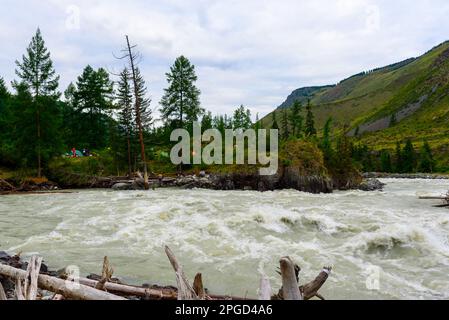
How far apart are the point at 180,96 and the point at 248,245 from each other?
1406 inches

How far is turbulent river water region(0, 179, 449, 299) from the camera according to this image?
793 cm

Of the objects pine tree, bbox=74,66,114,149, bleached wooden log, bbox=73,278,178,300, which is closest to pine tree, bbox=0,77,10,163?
pine tree, bbox=74,66,114,149

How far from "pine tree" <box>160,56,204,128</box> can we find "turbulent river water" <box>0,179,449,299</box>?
28.7m

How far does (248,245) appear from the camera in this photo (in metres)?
10.6

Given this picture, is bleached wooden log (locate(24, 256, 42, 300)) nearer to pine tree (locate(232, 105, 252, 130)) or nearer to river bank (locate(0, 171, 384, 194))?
river bank (locate(0, 171, 384, 194))

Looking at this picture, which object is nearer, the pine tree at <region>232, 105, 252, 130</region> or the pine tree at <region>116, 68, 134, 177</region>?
the pine tree at <region>116, 68, 134, 177</region>

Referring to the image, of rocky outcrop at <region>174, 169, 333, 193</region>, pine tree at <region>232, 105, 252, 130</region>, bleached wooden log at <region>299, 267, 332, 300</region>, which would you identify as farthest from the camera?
pine tree at <region>232, 105, 252, 130</region>

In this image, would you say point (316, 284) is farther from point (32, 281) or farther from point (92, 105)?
point (92, 105)

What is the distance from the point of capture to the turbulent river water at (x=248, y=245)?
26.0 feet

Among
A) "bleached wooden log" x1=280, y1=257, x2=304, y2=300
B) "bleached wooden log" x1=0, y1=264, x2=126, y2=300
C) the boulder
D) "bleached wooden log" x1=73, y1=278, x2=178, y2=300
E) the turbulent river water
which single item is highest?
"bleached wooden log" x1=280, y1=257, x2=304, y2=300

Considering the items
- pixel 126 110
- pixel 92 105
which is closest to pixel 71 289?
pixel 126 110

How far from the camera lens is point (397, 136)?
140 meters

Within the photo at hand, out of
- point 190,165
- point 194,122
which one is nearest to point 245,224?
point 190,165
